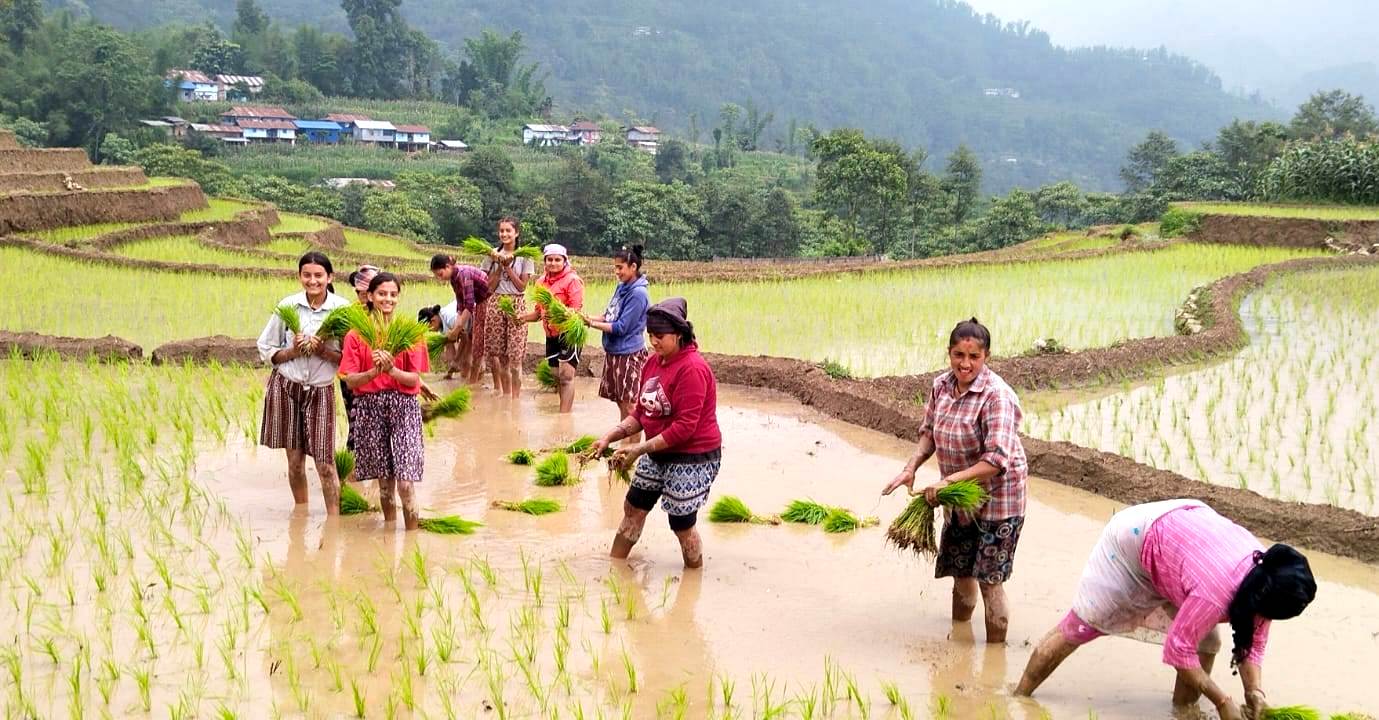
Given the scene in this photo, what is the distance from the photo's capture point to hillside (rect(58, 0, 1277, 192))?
140 metres

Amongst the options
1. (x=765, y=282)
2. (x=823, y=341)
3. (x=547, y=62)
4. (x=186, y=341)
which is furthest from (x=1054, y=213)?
(x=547, y=62)

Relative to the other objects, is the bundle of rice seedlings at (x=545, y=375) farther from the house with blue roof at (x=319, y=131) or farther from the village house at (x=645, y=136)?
the village house at (x=645, y=136)

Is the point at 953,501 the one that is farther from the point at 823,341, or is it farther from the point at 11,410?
the point at 823,341

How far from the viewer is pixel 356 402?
654 cm

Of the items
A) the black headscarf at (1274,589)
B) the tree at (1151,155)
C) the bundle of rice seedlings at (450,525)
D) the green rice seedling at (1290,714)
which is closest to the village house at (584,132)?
the tree at (1151,155)

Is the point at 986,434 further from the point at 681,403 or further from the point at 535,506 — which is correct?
the point at 535,506

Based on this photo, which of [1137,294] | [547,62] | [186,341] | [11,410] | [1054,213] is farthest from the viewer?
[547,62]

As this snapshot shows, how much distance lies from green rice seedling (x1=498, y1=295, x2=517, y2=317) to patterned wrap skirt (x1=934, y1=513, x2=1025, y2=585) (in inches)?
187

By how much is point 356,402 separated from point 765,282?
37.9ft

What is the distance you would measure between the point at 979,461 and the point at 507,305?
16.4 ft

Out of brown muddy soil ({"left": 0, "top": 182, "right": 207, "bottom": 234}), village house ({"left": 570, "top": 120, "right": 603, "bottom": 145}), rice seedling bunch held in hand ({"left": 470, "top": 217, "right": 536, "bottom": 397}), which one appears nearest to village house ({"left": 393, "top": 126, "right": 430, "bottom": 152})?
village house ({"left": 570, "top": 120, "right": 603, "bottom": 145})

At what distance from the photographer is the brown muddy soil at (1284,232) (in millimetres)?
21672

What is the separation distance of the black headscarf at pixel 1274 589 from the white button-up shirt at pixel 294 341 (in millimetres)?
4483

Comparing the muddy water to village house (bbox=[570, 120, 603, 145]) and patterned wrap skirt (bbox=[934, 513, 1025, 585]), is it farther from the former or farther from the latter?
village house (bbox=[570, 120, 603, 145])
